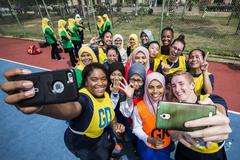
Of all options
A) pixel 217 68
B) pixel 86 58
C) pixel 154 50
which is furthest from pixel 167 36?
pixel 217 68

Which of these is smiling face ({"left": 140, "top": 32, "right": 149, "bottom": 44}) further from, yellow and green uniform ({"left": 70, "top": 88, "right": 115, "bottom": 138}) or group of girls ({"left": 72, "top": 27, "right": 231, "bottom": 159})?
yellow and green uniform ({"left": 70, "top": 88, "right": 115, "bottom": 138})

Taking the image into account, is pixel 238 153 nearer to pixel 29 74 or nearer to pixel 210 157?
pixel 210 157

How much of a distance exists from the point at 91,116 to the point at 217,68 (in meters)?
6.72

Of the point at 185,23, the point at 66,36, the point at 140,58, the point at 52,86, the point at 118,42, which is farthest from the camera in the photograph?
the point at 185,23

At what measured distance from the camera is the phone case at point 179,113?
117cm

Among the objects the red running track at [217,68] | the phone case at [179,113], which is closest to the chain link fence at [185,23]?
the red running track at [217,68]

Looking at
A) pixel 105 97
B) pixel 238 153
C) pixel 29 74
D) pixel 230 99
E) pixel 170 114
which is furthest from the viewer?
pixel 230 99

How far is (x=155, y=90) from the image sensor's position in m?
2.39

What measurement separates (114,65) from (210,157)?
2.15 metres

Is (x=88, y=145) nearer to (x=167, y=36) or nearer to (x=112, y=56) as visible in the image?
(x=112, y=56)

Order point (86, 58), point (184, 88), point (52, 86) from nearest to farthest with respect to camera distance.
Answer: point (52, 86)
point (184, 88)
point (86, 58)

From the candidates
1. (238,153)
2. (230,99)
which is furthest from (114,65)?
(230,99)

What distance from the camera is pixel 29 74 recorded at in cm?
116

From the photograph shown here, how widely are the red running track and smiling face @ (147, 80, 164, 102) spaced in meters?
3.35
